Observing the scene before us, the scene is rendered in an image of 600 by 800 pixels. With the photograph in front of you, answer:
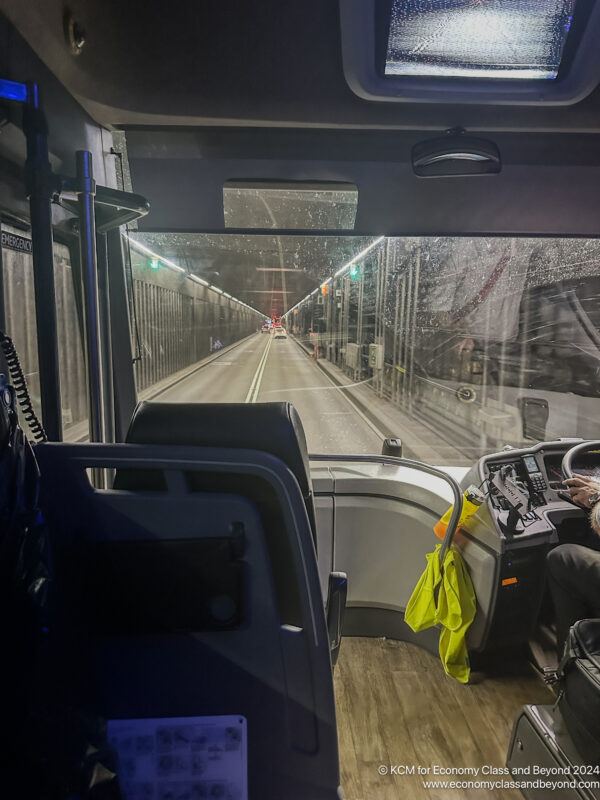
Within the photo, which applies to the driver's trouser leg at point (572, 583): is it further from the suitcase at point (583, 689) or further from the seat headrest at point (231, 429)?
the seat headrest at point (231, 429)

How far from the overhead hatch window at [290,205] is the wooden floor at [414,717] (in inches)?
81.0

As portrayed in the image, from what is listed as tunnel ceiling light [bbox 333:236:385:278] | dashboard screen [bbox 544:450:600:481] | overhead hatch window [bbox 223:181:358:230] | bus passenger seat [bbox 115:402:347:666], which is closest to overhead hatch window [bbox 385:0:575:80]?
overhead hatch window [bbox 223:181:358:230]

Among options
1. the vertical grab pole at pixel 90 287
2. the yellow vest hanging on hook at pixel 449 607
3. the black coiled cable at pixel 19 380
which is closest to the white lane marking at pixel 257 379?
the vertical grab pole at pixel 90 287

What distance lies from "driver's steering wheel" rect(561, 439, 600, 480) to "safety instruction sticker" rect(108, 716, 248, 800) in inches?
70.2

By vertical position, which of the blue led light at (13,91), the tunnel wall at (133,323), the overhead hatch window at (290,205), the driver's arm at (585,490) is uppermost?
the blue led light at (13,91)

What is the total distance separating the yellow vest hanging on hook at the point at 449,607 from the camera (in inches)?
88.3

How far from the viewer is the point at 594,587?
6.59 ft

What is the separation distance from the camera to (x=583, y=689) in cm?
153

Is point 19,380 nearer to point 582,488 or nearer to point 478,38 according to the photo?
point 478,38

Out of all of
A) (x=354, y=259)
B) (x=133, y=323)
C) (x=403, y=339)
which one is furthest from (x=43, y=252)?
(x=403, y=339)

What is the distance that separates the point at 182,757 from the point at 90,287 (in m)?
1.42

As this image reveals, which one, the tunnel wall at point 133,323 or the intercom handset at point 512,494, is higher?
the tunnel wall at point 133,323

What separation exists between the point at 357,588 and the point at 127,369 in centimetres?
161

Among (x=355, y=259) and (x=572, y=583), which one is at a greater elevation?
(x=355, y=259)
